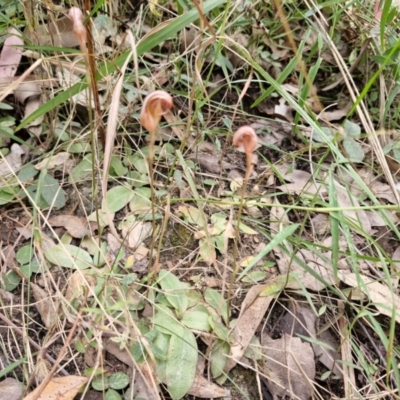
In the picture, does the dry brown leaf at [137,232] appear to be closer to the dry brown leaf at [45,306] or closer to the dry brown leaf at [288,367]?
the dry brown leaf at [45,306]

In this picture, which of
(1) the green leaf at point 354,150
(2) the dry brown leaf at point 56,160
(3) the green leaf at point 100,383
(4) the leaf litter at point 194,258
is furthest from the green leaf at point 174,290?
(1) the green leaf at point 354,150

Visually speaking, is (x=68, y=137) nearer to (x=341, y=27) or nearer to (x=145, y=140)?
(x=145, y=140)

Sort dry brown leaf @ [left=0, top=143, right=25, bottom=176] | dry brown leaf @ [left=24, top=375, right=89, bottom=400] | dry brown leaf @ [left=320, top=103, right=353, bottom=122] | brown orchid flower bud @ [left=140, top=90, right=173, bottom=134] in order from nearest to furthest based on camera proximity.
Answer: brown orchid flower bud @ [left=140, top=90, right=173, bottom=134]
dry brown leaf @ [left=24, top=375, right=89, bottom=400]
dry brown leaf @ [left=0, top=143, right=25, bottom=176]
dry brown leaf @ [left=320, top=103, right=353, bottom=122]

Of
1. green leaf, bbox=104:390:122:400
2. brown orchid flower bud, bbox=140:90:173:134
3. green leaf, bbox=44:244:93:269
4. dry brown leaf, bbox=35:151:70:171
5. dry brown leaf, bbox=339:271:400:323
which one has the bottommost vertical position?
green leaf, bbox=104:390:122:400

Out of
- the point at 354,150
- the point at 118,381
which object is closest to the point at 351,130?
the point at 354,150

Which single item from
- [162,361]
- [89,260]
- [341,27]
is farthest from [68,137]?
[341,27]

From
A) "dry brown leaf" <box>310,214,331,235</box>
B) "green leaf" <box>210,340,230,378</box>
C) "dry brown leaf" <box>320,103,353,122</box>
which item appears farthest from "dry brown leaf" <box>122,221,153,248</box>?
"dry brown leaf" <box>320,103,353,122</box>

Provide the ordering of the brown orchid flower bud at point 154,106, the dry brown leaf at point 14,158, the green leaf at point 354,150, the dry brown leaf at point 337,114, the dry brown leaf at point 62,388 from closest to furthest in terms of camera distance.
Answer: the brown orchid flower bud at point 154,106, the dry brown leaf at point 62,388, the dry brown leaf at point 14,158, the green leaf at point 354,150, the dry brown leaf at point 337,114

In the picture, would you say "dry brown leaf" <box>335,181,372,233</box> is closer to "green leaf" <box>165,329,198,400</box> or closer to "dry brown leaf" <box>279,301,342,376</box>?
"dry brown leaf" <box>279,301,342,376</box>
